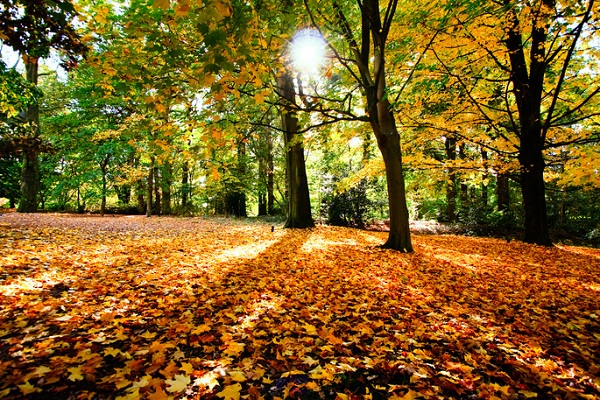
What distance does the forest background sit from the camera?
3.56 m

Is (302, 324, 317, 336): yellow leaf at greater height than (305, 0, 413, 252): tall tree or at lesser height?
lesser

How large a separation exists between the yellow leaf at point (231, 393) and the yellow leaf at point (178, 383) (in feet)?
0.89

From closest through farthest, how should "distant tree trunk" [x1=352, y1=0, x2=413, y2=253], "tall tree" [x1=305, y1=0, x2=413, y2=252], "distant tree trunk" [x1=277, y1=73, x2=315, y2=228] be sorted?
"tall tree" [x1=305, y1=0, x2=413, y2=252]
"distant tree trunk" [x1=352, y1=0, x2=413, y2=253]
"distant tree trunk" [x1=277, y1=73, x2=315, y2=228]

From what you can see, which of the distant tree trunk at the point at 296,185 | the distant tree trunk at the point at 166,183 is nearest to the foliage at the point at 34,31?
the distant tree trunk at the point at 296,185

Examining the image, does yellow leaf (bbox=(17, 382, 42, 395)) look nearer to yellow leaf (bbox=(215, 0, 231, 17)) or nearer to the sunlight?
yellow leaf (bbox=(215, 0, 231, 17))

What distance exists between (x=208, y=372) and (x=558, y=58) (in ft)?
38.0

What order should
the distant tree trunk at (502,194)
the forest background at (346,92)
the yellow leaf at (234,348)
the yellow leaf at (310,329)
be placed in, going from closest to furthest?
the yellow leaf at (234,348) < the yellow leaf at (310,329) < the forest background at (346,92) < the distant tree trunk at (502,194)

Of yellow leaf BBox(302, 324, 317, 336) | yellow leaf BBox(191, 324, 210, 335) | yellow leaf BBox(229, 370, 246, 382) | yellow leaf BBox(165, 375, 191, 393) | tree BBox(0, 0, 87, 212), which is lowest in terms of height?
yellow leaf BBox(302, 324, 317, 336)

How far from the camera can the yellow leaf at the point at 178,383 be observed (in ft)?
6.12

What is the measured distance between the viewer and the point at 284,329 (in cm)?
288

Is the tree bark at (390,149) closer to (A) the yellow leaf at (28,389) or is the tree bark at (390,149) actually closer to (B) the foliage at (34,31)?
(B) the foliage at (34,31)

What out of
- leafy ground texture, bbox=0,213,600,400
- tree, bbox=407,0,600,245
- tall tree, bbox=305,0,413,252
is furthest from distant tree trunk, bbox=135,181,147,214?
tree, bbox=407,0,600,245

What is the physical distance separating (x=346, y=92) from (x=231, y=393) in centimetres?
819

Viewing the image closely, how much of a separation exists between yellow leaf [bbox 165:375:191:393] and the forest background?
7.49 feet
